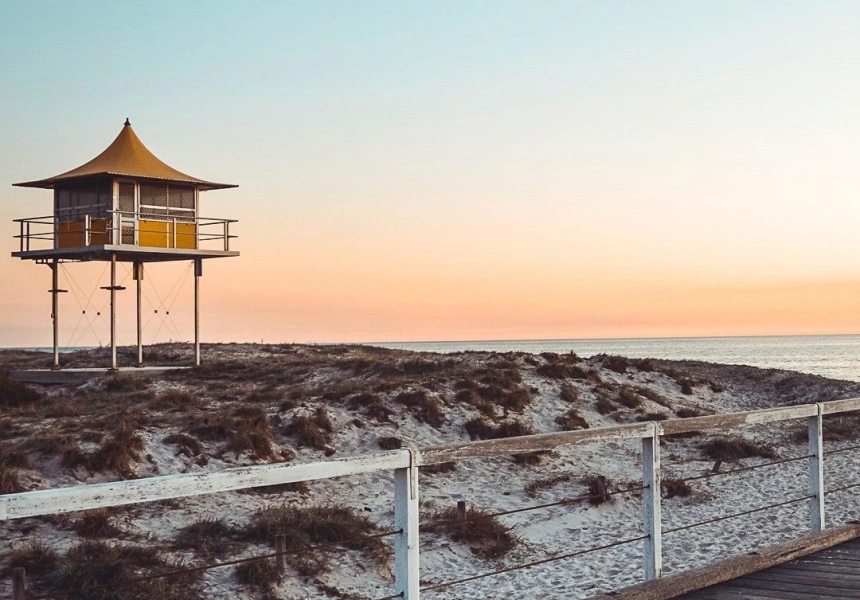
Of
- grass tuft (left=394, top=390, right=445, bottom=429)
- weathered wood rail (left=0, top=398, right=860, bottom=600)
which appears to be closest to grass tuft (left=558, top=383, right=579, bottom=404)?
grass tuft (left=394, top=390, right=445, bottom=429)

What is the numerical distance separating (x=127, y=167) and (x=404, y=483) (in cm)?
2753

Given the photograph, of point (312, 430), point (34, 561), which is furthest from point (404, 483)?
point (312, 430)

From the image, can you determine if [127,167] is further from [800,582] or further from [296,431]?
[800,582]

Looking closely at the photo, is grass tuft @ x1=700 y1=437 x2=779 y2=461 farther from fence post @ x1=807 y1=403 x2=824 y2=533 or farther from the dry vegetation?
fence post @ x1=807 y1=403 x2=824 y2=533

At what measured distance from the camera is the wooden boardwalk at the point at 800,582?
5.78 meters

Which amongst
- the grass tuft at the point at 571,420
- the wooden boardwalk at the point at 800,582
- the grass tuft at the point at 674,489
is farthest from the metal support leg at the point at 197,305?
the wooden boardwalk at the point at 800,582

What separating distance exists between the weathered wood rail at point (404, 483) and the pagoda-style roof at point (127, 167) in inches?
1026

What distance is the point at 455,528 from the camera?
1350 centimetres

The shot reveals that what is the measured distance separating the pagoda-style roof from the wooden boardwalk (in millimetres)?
26228

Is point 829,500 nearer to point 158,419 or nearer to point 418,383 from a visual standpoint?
point 418,383

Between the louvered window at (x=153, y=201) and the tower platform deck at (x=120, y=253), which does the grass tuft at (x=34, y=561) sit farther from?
the louvered window at (x=153, y=201)

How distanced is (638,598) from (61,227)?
28637mm

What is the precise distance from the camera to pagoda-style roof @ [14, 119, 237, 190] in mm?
29844

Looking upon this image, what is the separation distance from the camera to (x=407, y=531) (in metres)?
4.52
